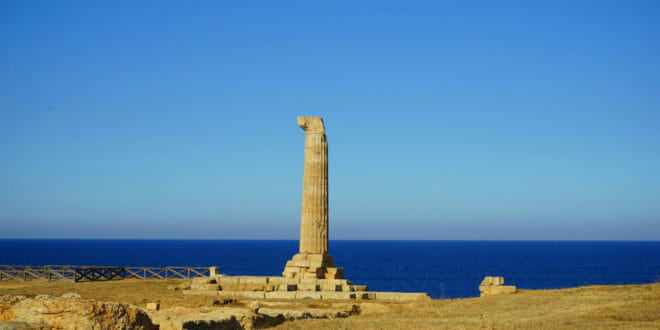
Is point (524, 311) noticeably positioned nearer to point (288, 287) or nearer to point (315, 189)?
point (288, 287)

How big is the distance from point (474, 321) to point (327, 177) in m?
13.5

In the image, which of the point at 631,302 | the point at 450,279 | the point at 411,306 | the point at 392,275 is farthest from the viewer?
the point at 392,275

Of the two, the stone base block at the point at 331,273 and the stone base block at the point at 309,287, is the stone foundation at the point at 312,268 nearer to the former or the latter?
the stone base block at the point at 331,273

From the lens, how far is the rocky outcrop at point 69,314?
1139 cm

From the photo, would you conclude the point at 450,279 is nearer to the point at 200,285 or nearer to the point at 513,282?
the point at 513,282

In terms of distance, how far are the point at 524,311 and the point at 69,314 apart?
10.0 metres

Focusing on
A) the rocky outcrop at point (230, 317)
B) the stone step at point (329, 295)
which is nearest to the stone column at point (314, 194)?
the stone step at point (329, 295)

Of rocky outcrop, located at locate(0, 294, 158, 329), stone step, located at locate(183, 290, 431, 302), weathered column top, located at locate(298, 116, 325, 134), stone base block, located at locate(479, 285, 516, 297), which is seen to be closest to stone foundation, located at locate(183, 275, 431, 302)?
stone step, located at locate(183, 290, 431, 302)

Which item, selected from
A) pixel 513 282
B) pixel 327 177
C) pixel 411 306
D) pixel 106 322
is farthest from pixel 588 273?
pixel 106 322

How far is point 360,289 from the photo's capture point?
25125mm

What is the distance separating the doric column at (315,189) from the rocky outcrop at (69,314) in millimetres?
15241

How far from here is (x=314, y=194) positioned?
2734 centimetres

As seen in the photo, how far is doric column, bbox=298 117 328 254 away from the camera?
27.1 meters

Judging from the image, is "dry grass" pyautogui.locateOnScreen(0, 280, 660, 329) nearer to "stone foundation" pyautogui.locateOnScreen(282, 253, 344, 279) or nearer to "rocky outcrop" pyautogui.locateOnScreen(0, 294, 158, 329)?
"rocky outcrop" pyautogui.locateOnScreen(0, 294, 158, 329)
